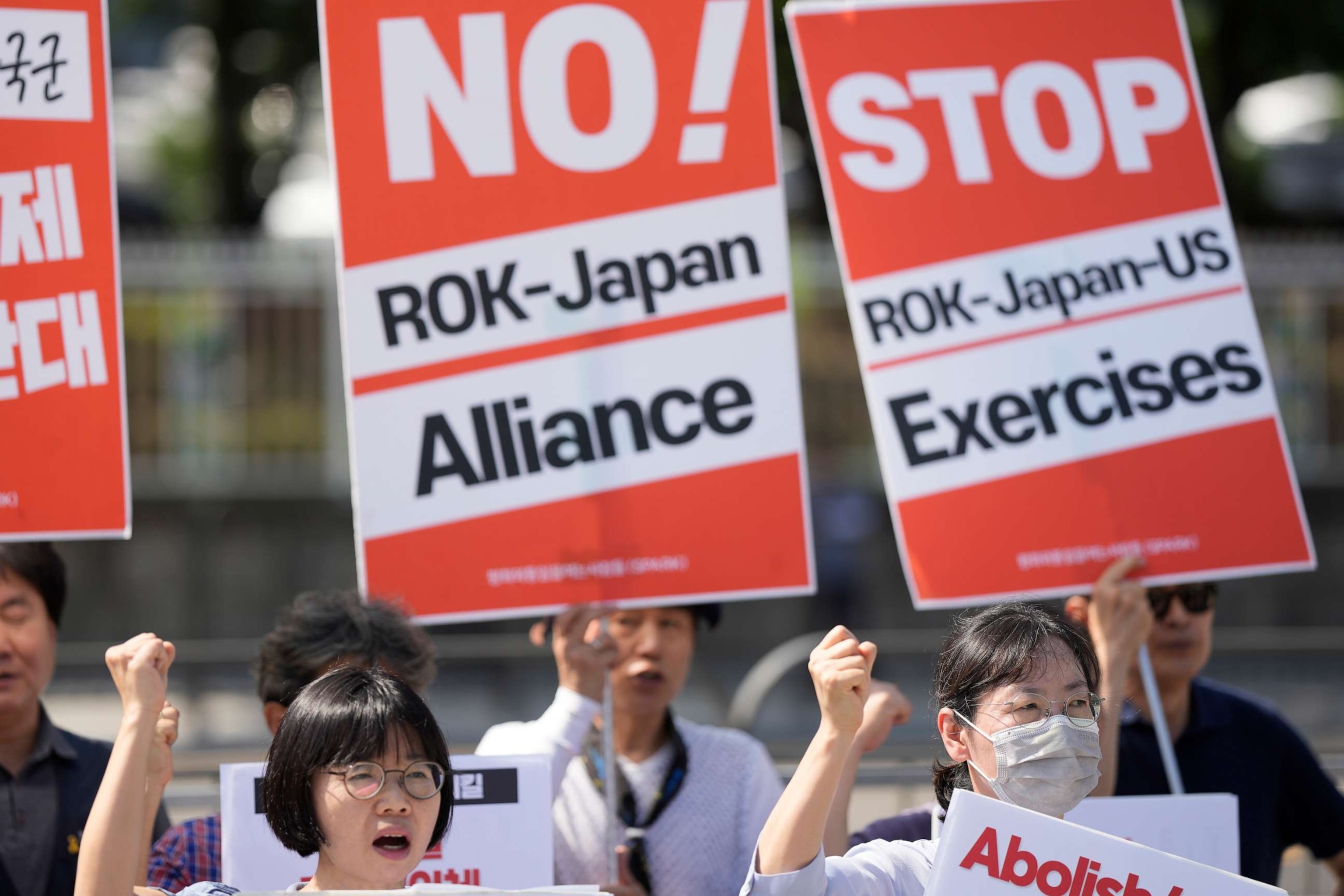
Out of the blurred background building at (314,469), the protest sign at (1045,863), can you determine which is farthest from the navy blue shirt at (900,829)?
the blurred background building at (314,469)

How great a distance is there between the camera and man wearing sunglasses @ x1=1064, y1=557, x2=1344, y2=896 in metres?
4.05

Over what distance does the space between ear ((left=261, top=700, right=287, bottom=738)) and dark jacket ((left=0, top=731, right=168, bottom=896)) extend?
1.12 feet

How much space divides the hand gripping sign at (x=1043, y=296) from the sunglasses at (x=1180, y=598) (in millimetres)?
105

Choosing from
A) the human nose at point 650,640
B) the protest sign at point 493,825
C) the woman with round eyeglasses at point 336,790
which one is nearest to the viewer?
the woman with round eyeglasses at point 336,790

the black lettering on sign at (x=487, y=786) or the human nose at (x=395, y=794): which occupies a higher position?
the human nose at (x=395, y=794)

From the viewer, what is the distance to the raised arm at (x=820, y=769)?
270cm

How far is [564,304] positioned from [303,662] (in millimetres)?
1088

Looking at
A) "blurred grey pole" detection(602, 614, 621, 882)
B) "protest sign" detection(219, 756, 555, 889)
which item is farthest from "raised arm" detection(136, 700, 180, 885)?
"blurred grey pole" detection(602, 614, 621, 882)

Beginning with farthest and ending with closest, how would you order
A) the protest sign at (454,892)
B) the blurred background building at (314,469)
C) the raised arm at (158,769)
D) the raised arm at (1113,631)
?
the blurred background building at (314,469)
the raised arm at (1113,631)
the raised arm at (158,769)
the protest sign at (454,892)

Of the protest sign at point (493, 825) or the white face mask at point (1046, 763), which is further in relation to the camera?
the protest sign at point (493, 825)

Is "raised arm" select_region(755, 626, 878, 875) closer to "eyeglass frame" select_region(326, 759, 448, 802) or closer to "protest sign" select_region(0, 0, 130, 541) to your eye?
"eyeglass frame" select_region(326, 759, 448, 802)

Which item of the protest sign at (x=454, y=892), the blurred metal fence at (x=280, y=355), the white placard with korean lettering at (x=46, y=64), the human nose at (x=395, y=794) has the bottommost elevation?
the protest sign at (x=454, y=892)

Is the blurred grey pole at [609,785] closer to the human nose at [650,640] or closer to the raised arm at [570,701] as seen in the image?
the raised arm at [570,701]

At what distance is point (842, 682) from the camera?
9.05 ft
